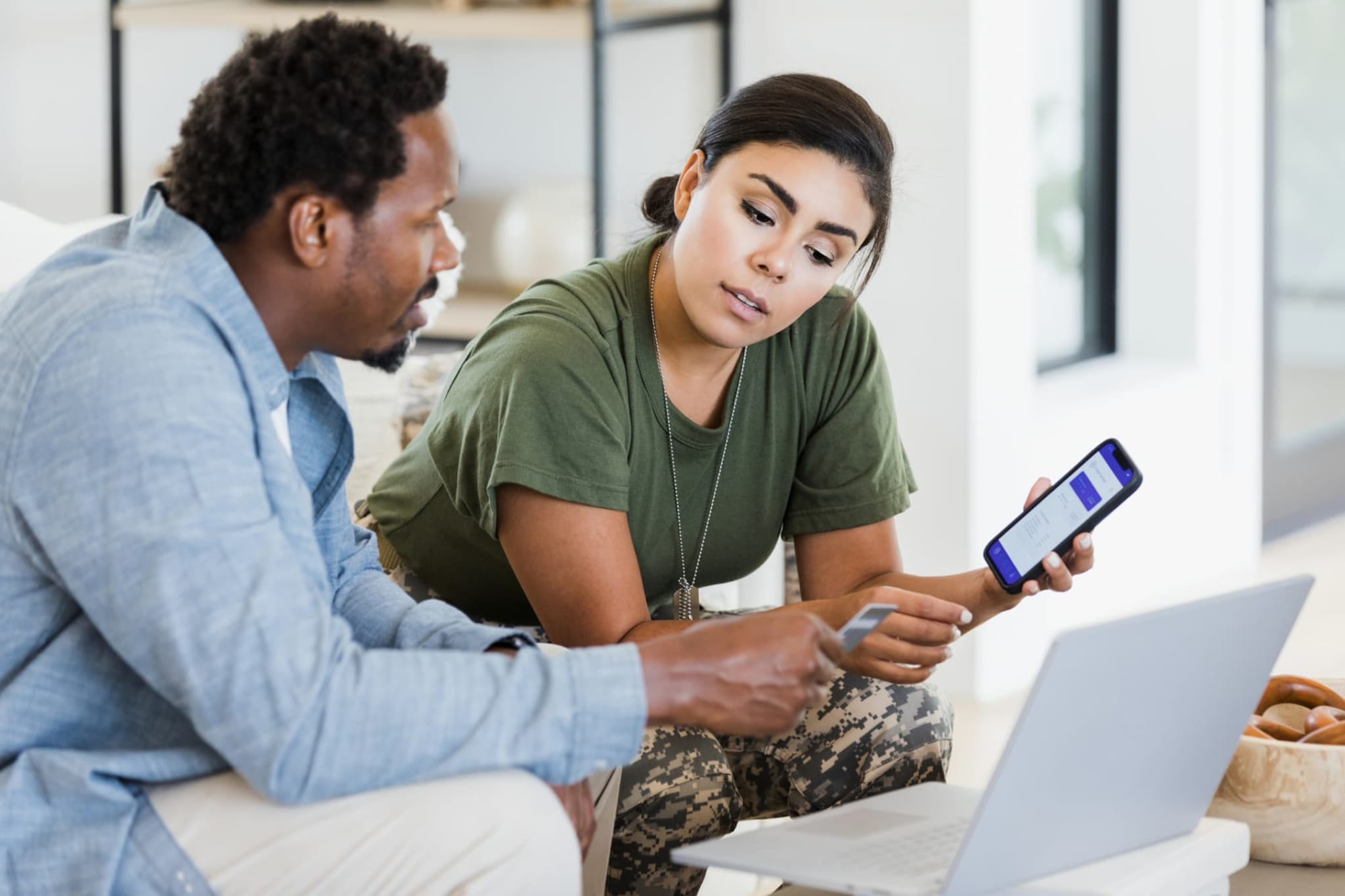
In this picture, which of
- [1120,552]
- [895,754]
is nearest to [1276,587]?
[895,754]

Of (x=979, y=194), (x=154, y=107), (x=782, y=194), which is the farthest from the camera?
(x=154, y=107)

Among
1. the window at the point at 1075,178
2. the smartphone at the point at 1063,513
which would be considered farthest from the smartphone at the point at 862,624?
the window at the point at 1075,178

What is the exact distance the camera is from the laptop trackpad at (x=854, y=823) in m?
1.22

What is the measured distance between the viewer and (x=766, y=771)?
166 centimetres

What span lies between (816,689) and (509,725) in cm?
21

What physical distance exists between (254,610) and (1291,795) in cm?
81

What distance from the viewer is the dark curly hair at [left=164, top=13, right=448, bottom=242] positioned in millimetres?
1091

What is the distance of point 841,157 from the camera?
1.60 metres

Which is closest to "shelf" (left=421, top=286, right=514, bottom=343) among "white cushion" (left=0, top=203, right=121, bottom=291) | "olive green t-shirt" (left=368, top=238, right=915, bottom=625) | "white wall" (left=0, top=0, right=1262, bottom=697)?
"white wall" (left=0, top=0, right=1262, bottom=697)

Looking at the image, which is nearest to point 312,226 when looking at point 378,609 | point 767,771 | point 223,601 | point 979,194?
point 223,601

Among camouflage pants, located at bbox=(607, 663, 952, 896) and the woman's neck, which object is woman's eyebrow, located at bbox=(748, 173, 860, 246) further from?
camouflage pants, located at bbox=(607, 663, 952, 896)

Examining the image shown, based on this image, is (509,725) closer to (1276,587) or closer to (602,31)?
(1276,587)

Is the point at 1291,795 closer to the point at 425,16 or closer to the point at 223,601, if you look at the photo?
the point at 223,601

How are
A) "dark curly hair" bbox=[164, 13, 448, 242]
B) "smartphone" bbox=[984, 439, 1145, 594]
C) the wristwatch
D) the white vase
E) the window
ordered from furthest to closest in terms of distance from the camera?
1. the window
2. the white vase
3. "smartphone" bbox=[984, 439, 1145, 594]
4. the wristwatch
5. "dark curly hair" bbox=[164, 13, 448, 242]
